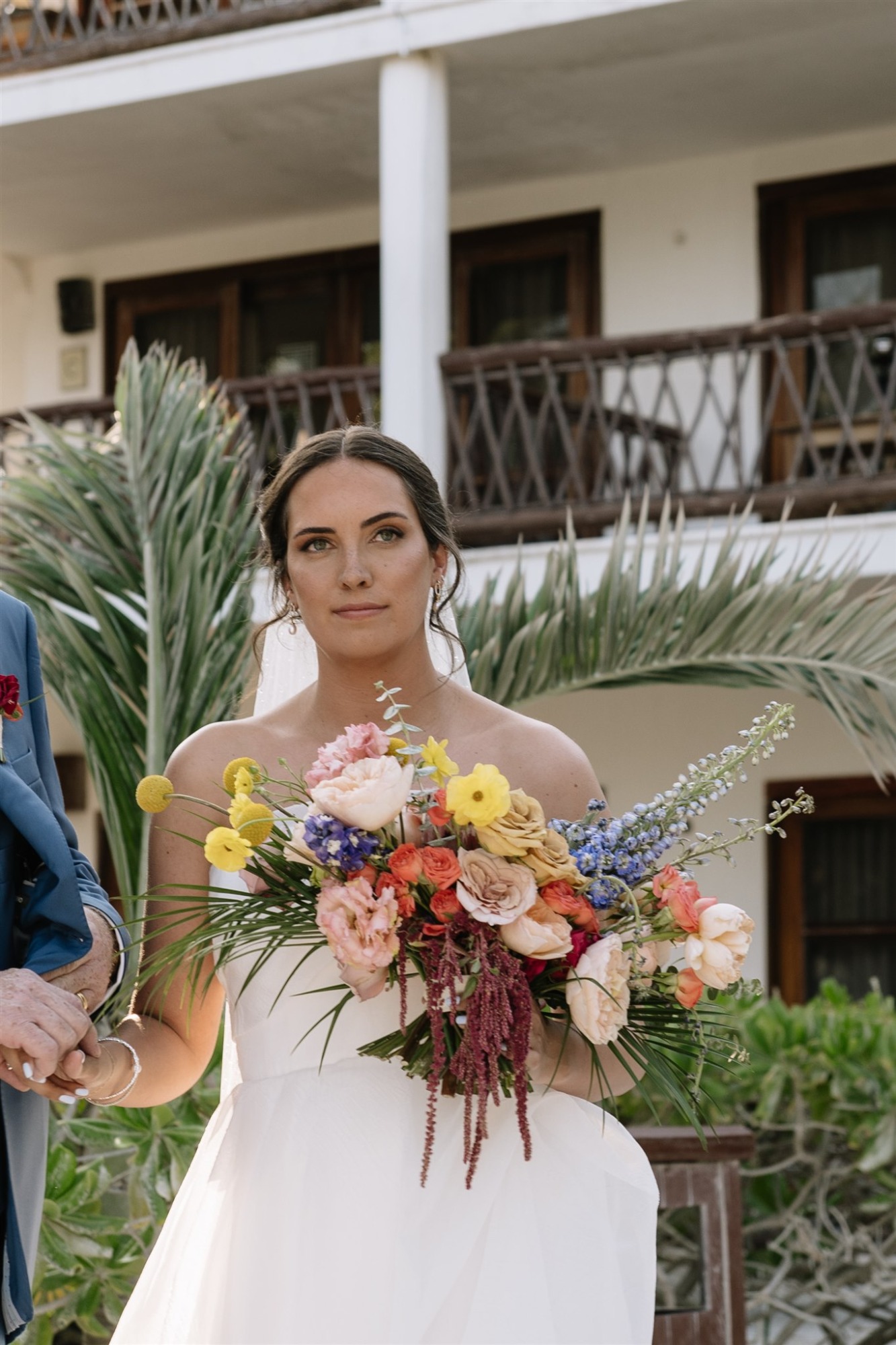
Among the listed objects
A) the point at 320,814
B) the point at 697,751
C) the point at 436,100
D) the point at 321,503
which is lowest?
the point at 697,751

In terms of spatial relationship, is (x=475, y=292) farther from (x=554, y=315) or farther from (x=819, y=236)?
(x=819, y=236)

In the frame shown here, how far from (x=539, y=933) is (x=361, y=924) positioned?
227 millimetres

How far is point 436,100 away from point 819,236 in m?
2.43

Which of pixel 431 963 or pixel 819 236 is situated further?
pixel 819 236

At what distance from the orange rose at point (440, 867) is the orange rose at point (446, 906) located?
15mm

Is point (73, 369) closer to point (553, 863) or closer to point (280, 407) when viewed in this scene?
point (280, 407)

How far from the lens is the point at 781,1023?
673 cm

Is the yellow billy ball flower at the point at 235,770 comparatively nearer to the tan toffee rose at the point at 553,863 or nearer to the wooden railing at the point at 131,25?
the tan toffee rose at the point at 553,863

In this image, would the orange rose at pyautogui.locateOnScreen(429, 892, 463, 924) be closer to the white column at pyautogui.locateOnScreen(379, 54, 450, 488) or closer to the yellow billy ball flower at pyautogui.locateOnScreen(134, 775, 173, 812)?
the yellow billy ball flower at pyautogui.locateOnScreen(134, 775, 173, 812)

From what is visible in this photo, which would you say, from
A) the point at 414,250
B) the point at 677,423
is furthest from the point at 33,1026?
the point at 677,423

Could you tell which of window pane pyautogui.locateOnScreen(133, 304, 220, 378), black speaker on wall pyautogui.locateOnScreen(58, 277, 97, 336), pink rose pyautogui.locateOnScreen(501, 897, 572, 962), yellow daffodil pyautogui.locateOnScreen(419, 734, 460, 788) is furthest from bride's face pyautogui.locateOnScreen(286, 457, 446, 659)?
black speaker on wall pyautogui.locateOnScreen(58, 277, 97, 336)

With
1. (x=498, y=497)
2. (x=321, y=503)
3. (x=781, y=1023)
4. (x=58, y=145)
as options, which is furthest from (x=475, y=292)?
(x=321, y=503)

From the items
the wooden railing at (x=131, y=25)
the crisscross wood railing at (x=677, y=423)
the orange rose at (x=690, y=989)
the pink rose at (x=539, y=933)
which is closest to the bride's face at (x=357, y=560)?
the pink rose at (x=539, y=933)

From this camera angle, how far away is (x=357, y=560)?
270 centimetres
